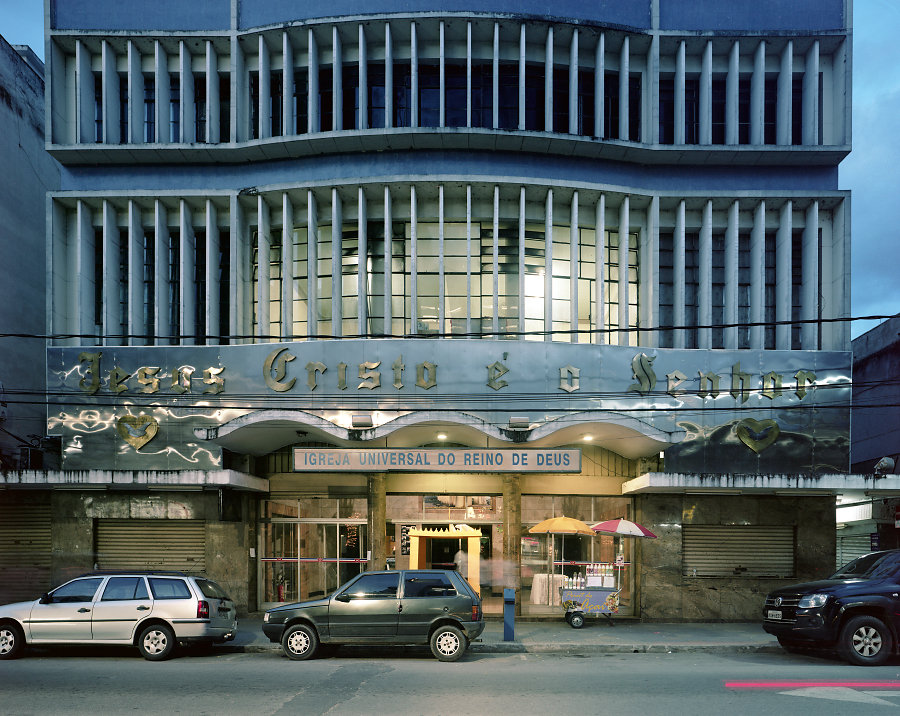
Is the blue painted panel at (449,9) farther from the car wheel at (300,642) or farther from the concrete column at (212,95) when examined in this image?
the car wheel at (300,642)

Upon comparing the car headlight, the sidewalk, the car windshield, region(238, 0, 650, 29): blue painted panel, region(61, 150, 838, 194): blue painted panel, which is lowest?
the sidewalk

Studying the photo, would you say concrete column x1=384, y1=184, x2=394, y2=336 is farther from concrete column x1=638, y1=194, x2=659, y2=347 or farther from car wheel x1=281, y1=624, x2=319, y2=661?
car wheel x1=281, y1=624, x2=319, y2=661

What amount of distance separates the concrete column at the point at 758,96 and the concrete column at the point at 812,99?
1171mm

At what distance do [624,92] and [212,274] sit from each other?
11.7 metres

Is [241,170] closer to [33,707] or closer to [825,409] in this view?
[33,707]

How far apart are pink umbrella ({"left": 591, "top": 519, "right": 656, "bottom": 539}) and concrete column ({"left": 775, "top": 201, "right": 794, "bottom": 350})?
6249mm

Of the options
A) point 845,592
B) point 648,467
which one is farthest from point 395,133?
point 845,592

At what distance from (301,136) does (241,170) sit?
6.89ft

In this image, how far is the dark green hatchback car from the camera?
14.2 meters

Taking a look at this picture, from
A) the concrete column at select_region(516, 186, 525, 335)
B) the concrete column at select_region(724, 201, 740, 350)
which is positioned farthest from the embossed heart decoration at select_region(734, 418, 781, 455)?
the concrete column at select_region(516, 186, 525, 335)

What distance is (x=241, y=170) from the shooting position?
21.8 metres

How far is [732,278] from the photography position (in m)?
21.2

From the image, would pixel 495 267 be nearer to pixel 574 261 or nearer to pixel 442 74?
pixel 574 261

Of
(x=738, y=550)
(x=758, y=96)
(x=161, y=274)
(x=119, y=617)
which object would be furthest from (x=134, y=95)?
(x=738, y=550)
